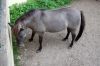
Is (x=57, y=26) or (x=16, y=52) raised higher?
(x=57, y=26)

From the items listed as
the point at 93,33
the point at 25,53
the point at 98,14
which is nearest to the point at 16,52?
the point at 25,53

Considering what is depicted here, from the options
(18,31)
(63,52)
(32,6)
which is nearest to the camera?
(18,31)

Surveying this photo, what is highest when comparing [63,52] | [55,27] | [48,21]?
[48,21]

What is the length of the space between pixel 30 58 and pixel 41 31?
24.2 inches

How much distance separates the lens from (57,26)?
4.91m

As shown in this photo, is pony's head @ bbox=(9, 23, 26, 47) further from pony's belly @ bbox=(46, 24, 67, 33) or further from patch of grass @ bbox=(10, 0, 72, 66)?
patch of grass @ bbox=(10, 0, 72, 66)

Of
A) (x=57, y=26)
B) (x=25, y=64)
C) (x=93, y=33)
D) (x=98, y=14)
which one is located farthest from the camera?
(x=98, y=14)

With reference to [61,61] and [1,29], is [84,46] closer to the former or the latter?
[61,61]

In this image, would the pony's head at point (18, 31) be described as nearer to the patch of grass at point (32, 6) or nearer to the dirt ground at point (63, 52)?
the dirt ground at point (63, 52)

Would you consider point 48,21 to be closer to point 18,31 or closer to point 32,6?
point 18,31

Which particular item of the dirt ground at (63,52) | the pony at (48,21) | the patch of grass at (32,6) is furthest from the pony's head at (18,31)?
the patch of grass at (32,6)

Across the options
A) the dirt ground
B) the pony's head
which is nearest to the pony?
the pony's head

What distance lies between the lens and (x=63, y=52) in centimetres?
504

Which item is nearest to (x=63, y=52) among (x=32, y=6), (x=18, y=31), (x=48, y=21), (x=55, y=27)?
(x=55, y=27)
